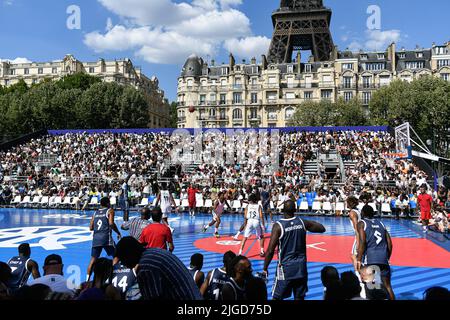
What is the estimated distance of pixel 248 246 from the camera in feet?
42.5

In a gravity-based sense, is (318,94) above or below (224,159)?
above

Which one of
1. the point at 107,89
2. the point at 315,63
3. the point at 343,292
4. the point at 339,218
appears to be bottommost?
the point at 339,218

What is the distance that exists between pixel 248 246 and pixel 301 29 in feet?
237

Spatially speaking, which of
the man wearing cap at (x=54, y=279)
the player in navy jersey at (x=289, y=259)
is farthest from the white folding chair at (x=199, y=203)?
the man wearing cap at (x=54, y=279)

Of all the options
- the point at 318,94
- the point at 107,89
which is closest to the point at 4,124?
the point at 107,89

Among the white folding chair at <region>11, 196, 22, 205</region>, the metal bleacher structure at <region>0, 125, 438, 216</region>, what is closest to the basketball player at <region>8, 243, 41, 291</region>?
the metal bleacher structure at <region>0, 125, 438, 216</region>

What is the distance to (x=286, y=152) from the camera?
3056 centimetres

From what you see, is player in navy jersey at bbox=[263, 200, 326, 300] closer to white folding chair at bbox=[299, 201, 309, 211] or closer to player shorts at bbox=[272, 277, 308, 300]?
player shorts at bbox=[272, 277, 308, 300]

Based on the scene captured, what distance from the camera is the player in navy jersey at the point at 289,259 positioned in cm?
566

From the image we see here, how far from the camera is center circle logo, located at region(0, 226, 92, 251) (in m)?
12.8

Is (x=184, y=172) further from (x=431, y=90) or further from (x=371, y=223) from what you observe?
(x=431, y=90)

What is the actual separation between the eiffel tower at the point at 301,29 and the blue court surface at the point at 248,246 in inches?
2527

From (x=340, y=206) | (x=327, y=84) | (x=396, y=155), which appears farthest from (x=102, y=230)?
(x=327, y=84)
